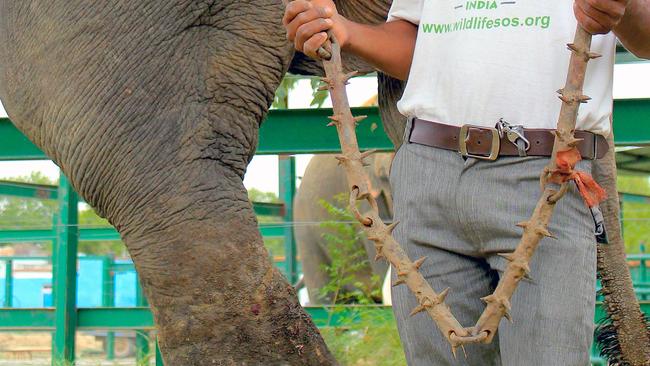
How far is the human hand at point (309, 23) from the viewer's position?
2041 mm

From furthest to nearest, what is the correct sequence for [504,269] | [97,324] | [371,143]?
[97,324]
[371,143]
[504,269]

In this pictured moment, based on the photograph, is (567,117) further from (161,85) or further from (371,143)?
(371,143)

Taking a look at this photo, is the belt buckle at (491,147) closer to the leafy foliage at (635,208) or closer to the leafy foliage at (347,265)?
the leafy foliage at (347,265)

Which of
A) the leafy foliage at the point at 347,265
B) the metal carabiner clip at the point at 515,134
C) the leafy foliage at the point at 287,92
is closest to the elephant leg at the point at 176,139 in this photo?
the metal carabiner clip at the point at 515,134

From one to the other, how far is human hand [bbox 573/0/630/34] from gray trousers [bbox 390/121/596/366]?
1.06 feet

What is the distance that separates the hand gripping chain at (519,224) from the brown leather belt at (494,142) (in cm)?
17

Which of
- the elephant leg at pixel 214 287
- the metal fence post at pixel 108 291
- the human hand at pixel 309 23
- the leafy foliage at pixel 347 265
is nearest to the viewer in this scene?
the human hand at pixel 309 23

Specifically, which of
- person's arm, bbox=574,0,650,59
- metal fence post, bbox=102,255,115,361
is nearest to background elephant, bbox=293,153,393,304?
metal fence post, bbox=102,255,115,361

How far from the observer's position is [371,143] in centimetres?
509

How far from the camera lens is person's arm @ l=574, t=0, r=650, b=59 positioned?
5.97 ft

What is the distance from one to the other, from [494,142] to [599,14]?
36cm

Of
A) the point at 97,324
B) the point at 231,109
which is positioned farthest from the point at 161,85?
the point at 97,324

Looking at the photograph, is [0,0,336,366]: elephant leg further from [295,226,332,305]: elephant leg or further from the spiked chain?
[295,226,332,305]: elephant leg

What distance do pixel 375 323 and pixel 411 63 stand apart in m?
3.16
